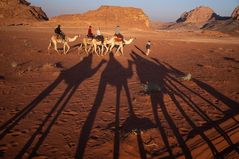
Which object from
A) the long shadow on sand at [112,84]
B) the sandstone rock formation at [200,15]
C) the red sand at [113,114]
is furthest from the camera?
the sandstone rock formation at [200,15]

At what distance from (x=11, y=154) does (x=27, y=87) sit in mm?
5758

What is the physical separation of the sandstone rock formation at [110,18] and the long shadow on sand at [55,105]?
5336cm

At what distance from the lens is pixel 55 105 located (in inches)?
378

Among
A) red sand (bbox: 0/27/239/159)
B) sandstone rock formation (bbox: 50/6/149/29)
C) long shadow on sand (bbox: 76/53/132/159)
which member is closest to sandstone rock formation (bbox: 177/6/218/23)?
sandstone rock formation (bbox: 50/6/149/29)

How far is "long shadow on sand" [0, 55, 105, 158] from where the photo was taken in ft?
23.3

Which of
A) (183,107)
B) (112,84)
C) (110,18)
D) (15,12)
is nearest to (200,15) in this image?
(110,18)

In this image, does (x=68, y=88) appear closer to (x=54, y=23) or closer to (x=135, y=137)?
(x=135, y=137)

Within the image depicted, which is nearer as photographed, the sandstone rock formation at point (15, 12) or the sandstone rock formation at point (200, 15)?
the sandstone rock formation at point (15, 12)

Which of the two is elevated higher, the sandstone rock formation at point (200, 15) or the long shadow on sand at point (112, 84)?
the sandstone rock formation at point (200, 15)

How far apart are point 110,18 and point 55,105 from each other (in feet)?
215

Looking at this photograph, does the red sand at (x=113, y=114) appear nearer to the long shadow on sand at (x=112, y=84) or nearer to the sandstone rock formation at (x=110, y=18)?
the long shadow on sand at (x=112, y=84)

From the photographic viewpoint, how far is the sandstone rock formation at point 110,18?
69.7 m

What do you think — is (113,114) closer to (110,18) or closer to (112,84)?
(112,84)

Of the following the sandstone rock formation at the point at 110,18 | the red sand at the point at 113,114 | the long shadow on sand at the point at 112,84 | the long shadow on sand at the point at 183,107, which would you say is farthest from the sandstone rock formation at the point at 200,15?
the red sand at the point at 113,114
